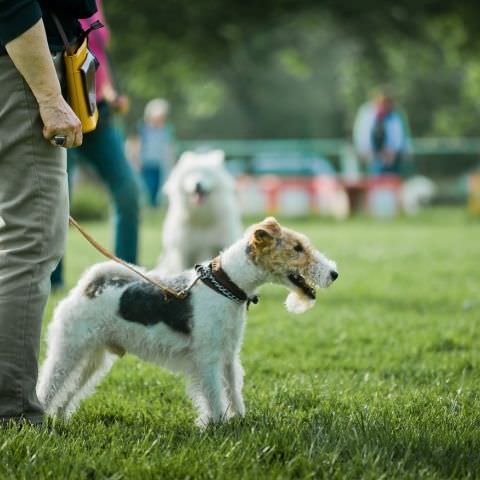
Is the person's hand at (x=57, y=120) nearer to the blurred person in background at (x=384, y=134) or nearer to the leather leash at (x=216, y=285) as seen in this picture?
the leather leash at (x=216, y=285)

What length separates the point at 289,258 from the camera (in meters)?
Result: 4.36

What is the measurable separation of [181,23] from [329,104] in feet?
77.1

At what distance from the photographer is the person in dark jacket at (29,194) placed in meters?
3.74

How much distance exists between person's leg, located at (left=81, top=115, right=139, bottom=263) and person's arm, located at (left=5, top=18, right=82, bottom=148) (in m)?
3.01

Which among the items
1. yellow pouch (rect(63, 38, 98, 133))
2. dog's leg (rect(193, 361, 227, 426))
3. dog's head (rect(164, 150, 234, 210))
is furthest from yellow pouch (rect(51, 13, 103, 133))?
dog's head (rect(164, 150, 234, 210))

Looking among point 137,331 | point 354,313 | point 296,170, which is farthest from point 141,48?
point 137,331

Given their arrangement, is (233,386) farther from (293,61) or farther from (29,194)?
(293,61)

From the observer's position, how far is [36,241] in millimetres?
3873

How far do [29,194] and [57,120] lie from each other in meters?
0.32

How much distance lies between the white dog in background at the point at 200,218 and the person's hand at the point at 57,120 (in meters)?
5.32

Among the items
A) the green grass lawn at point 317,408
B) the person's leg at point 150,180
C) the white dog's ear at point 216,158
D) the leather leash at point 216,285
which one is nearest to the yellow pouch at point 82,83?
the leather leash at point 216,285

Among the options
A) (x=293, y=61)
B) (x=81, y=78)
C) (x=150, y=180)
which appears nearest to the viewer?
(x=81, y=78)

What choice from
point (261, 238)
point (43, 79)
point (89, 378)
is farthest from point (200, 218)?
point (43, 79)

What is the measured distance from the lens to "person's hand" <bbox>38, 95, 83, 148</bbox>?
3.73 m
